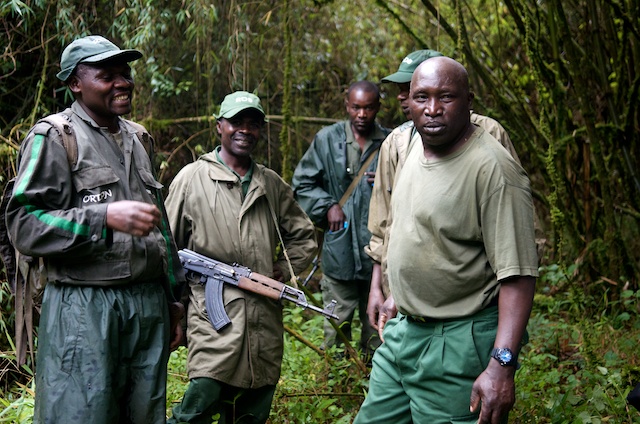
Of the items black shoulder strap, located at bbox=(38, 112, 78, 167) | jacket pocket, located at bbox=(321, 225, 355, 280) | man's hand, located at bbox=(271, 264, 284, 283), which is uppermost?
black shoulder strap, located at bbox=(38, 112, 78, 167)

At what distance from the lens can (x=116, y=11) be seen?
6.73 meters

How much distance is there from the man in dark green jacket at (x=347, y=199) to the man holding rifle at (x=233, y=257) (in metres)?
1.39

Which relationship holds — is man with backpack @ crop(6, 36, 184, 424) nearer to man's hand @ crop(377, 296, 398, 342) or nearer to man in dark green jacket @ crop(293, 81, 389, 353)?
man's hand @ crop(377, 296, 398, 342)

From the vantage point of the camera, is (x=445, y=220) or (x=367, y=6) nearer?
(x=445, y=220)

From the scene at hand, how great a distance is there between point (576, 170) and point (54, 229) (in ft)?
18.5

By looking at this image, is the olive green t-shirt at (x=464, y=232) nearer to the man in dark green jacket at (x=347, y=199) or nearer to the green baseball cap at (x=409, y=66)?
the green baseball cap at (x=409, y=66)

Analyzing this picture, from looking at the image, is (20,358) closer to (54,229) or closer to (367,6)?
(54,229)

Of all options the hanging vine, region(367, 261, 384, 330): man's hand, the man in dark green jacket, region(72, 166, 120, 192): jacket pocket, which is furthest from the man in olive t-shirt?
the hanging vine

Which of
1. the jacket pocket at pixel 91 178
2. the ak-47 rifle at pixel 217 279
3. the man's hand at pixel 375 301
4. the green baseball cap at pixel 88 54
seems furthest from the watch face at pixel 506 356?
the green baseball cap at pixel 88 54

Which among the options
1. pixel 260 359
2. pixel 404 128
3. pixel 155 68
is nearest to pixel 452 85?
pixel 404 128

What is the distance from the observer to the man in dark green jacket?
→ 5.94 meters

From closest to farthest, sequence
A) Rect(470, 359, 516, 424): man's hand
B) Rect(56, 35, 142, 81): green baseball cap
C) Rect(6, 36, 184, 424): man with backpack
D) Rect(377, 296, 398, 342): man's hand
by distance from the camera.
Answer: Rect(470, 359, 516, 424): man's hand
Rect(6, 36, 184, 424): man with backpack
Rect(56, 35, 142, 81): green baseball cap
Rect(377, 296, 398, 342): man's hand

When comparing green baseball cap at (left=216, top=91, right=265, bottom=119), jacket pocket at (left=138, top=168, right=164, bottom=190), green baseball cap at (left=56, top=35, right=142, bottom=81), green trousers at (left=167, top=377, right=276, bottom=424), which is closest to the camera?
green baseball cap at (left=56, top=35, right=142, bottom=81)

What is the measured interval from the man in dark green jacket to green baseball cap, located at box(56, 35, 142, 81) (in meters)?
2.83
